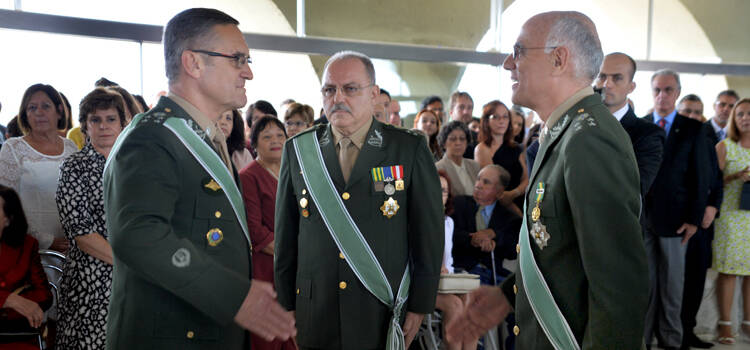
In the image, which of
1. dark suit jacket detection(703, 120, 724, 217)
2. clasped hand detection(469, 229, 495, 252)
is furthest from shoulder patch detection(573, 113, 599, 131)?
dark suit jacket detection(703, 120, 724, 217)

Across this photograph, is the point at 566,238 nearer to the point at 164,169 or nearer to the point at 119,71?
the point at 164,169

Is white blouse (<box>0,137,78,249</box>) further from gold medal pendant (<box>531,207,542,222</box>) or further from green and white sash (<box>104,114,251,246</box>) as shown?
gold medal pendant (<box>531,207,542,222</box>)

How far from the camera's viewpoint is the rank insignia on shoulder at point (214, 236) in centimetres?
151

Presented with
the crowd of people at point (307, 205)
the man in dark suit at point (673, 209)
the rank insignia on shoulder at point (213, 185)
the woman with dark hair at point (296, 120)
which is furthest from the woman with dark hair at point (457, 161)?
the rank insignia on shoulder at point (213, 185)

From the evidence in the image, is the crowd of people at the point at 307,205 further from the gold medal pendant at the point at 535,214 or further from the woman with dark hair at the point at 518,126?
the woman with dark hair at the point at 518,126

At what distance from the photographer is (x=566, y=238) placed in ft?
4.76

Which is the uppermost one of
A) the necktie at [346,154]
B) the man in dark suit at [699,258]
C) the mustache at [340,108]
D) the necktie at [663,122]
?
the necktie at [663,122]

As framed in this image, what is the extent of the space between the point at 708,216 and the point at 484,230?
5.97 ft

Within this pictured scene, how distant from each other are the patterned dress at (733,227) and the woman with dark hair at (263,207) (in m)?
3.46

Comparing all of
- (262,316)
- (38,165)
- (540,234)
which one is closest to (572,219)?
(540,234)

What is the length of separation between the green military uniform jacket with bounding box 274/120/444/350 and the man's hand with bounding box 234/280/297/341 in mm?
780

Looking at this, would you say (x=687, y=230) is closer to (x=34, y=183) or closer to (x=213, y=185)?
(x=213, y=185)

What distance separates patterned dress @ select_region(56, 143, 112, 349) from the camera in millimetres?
2455

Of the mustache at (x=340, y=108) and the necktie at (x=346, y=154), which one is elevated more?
the mustache at (x=340, y=108)
